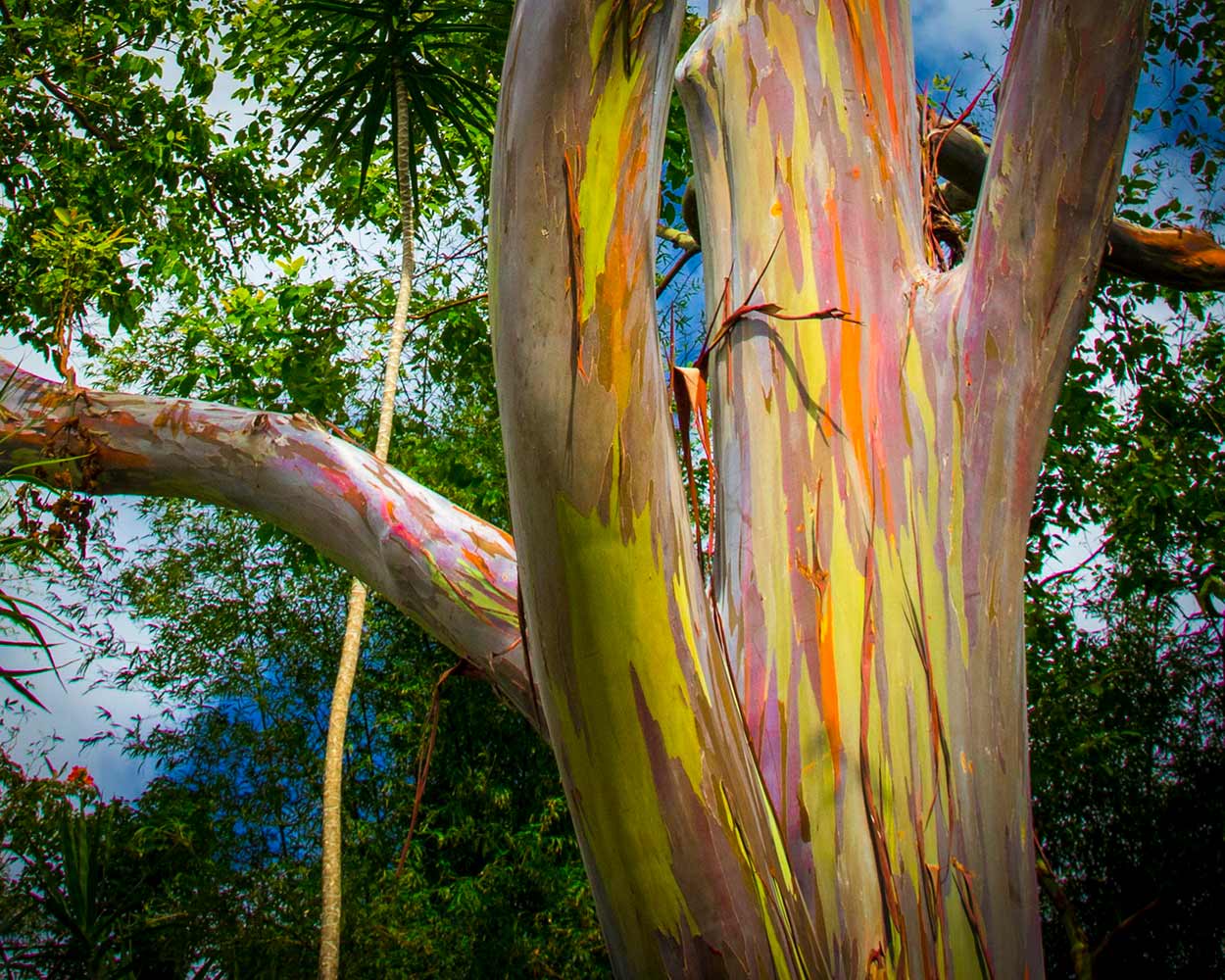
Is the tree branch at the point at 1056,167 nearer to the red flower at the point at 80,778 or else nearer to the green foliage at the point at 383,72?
the green foliage at the point at 383,72

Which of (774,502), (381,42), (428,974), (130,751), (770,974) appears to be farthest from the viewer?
(130,751)

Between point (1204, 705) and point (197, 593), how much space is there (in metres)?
5.50

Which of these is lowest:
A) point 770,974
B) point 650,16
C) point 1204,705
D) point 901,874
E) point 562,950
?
point 770,974

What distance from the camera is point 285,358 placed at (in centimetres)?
440

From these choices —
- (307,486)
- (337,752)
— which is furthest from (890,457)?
(337,752)

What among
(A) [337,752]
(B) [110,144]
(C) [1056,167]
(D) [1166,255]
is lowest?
(A) [337,752]

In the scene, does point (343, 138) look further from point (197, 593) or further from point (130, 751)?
point (130, 751)

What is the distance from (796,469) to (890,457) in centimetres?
13

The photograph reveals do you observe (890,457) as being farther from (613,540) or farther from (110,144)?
(110,144)

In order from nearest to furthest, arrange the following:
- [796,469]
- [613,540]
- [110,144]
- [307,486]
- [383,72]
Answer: [613,540] < [796,469] < [307,486] < [383,72] < [110,144]

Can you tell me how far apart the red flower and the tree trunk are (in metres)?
4.91

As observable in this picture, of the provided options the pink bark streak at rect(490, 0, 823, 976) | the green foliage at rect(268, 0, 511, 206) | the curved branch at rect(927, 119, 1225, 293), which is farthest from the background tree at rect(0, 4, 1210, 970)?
the green foliage at rect(268, 0, 511, 206)

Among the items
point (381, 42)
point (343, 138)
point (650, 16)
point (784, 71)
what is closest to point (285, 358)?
point (343, 138)

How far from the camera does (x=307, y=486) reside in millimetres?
1777
